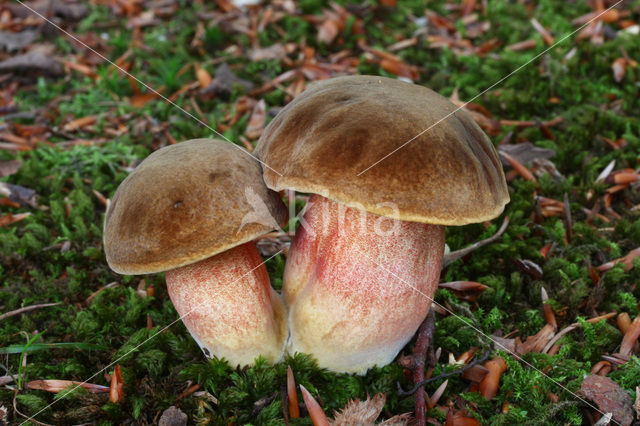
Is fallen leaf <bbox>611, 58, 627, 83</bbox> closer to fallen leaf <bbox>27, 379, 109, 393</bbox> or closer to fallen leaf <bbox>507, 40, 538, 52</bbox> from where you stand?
fallen leaf <bbox>507, 40, 538, 52</bbox>

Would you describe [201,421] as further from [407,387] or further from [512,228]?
[512,228]

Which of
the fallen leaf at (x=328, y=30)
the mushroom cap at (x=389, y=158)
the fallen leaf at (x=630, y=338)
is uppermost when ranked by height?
the mushroom cap at (x=389, y=158)

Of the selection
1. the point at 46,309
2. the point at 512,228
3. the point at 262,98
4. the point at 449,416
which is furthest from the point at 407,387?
the point at 262,98

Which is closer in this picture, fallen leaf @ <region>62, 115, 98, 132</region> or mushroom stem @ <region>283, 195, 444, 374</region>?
mushroom stem @ <region>283, 195, 444, 374</region>

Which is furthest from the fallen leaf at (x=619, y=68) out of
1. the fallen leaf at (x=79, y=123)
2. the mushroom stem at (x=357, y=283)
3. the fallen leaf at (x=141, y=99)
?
the fallen leaf at (x=79, y=123)

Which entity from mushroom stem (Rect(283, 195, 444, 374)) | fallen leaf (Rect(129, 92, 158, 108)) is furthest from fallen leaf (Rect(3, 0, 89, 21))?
mushroom stem (Rect(283, 195, 444, 374))

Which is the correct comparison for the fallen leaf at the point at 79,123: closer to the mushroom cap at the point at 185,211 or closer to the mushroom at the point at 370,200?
the mushroom cap at the point at 185,211
